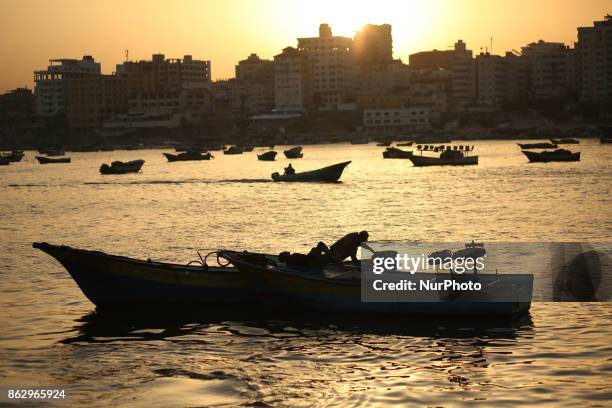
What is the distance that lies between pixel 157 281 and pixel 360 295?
177 inches

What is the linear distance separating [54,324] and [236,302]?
384 cm

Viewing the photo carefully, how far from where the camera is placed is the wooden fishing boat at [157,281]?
21.3m

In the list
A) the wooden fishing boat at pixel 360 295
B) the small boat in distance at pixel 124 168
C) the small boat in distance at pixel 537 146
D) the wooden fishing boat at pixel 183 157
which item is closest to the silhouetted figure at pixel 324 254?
the wooden fishing boat at pixel 360 295

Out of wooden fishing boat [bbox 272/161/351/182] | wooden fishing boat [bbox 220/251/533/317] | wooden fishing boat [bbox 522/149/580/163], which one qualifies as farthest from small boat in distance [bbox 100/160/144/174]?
wooden fishing boat [bbox 220/251/533/317]

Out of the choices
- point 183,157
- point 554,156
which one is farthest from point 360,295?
point 183,157

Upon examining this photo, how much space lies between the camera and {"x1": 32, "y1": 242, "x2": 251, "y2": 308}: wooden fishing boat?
837 inches

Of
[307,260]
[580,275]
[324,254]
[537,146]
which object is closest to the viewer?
[307,260]

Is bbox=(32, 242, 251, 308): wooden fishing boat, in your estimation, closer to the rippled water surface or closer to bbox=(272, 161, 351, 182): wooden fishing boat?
the rippled water surface

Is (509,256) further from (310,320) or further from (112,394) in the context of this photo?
(112,394)

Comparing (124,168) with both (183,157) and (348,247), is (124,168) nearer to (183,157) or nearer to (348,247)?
(183,157)

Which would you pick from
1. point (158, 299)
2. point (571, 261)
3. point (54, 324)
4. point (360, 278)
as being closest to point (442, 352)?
point (360, 278)

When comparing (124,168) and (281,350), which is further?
(124,168)

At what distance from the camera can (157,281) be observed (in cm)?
2131

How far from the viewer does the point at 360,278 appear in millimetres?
20203
